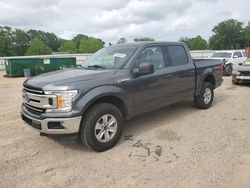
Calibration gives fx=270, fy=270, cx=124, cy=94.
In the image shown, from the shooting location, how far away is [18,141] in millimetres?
5109

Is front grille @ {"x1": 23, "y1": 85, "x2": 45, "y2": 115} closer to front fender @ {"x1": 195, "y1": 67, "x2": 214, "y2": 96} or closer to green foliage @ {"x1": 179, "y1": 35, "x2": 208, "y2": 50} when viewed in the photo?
front fender @ {"x1": 195, "y1": 67, "x2": 214, "y2": 96}

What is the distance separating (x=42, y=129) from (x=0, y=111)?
4.15 meters

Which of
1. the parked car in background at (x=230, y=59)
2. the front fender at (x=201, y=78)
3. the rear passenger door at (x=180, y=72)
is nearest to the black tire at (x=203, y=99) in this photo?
the front fender at (x=201, y=78)

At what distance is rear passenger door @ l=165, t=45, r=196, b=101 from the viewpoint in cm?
593

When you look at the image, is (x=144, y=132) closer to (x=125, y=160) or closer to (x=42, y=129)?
(x=125, y=160)

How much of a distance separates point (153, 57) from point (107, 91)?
1561 mm

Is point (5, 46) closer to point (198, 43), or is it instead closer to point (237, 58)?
point (198, 43)

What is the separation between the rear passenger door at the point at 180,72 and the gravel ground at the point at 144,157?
65cm

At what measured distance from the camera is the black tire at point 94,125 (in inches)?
168

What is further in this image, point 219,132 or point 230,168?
point 219,132

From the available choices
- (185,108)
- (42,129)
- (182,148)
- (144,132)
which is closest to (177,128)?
(144,132)

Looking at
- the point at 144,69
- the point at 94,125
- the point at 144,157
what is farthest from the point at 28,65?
Result: the point at 144,157

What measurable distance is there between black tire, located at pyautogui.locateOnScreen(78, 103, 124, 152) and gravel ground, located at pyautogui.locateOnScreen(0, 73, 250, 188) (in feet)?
0.44

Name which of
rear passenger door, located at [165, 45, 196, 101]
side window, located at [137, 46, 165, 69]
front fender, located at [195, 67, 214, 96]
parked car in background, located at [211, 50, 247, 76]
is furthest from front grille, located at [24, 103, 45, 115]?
parked car in background, located at [211, 50, 247, 76]
